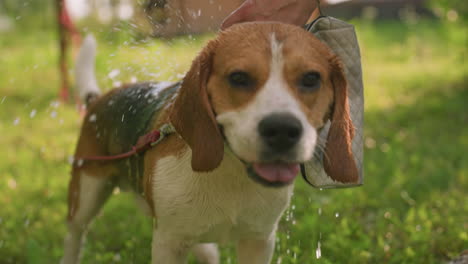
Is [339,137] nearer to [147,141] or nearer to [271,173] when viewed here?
[271,173]

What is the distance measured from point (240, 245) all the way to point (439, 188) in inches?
102

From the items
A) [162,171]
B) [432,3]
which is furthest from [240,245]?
[432,3]

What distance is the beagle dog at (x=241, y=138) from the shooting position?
86.9 inches

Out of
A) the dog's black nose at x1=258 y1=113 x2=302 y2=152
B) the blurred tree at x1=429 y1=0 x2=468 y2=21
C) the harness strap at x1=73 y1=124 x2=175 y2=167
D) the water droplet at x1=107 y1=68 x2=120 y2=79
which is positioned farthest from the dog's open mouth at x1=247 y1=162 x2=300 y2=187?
the blurred tree at x1=429 y1=0 x2=468 y2=21

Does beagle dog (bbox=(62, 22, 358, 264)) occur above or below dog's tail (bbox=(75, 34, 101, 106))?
above

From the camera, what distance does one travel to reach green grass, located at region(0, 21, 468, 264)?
143 inches

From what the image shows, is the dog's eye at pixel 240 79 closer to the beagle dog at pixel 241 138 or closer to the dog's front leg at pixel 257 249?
the beagle dog at pixel 241 138

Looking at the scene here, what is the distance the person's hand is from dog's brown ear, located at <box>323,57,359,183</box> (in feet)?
1.23

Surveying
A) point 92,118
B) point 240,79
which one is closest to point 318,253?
point 240,79

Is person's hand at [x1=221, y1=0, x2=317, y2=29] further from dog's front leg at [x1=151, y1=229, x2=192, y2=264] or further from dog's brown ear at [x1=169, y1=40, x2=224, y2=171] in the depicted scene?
dog's front leg at [x1=151, y1=229, x2=192, y2=264]

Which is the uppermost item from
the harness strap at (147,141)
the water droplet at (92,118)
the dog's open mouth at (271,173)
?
the dog's open mouth at (271,173)

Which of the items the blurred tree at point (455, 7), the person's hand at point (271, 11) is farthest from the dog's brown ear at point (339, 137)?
the blurred tree at point (455, 7)

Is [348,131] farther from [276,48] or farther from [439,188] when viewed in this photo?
[439,188]

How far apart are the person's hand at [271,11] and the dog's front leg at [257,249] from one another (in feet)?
3.35
